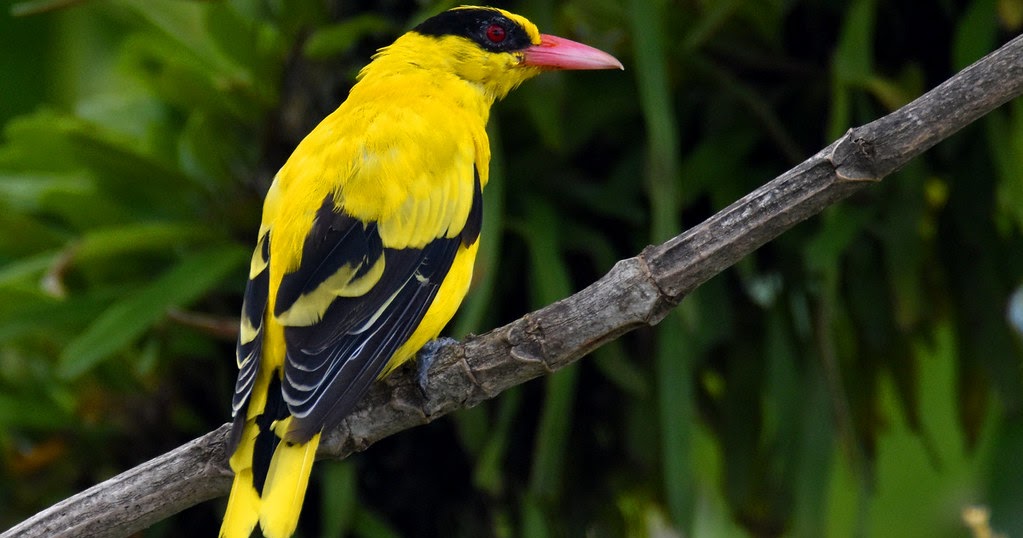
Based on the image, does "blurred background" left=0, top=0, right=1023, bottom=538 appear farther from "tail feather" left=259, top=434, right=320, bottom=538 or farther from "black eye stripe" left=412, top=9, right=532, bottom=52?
"tail feather" left=259, top=434, right=320, bottom=538

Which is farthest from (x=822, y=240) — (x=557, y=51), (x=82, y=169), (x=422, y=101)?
(x=82, y=169)

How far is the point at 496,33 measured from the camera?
8.50 feet

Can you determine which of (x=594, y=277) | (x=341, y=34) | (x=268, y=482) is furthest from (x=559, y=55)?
(x=268, y=482)

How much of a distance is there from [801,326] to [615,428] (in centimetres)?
53

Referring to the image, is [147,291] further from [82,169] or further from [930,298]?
[930,298]

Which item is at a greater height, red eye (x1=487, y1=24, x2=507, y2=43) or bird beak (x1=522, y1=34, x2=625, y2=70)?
red eye (x1=487, y1=24, x2=507, y2=43)

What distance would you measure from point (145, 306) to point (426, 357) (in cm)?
107

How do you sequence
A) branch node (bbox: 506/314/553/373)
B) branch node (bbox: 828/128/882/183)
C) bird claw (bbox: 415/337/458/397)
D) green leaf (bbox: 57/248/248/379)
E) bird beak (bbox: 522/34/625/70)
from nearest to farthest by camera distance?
branch node (bbox: 828/128/882/183) → branch node (bbox: 506/314/553/373) → bird claw (bbox: 415/337/458/397) → bird beak (bbox: 522/34/625/70) → green leaf (bbox: 57/248/248/379)

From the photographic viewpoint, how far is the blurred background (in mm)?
2830

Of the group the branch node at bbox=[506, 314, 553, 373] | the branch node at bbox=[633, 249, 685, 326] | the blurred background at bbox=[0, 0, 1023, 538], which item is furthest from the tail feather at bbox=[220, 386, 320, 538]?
the blurred background at bbox=[0, 0, 1023, 538]

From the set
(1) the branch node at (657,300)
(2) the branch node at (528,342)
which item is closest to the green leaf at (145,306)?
(2) the branch node at (528,342)

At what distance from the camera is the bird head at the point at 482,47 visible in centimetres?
255

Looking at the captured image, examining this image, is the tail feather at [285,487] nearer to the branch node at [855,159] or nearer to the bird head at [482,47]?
the branch node at [855,159]

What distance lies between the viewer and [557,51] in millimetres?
A: 2533
